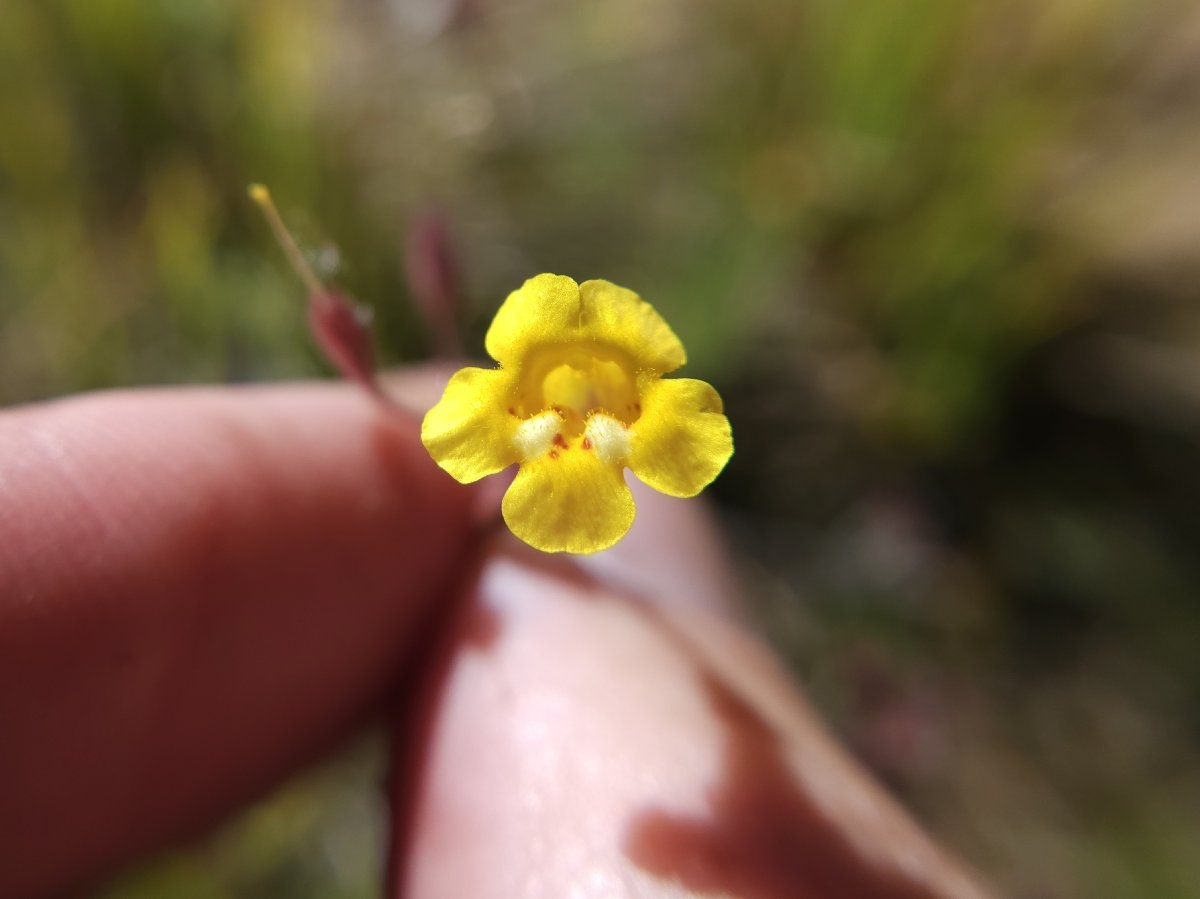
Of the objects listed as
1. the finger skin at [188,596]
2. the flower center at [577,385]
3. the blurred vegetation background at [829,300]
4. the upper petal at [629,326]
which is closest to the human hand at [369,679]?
the finger skin at [188,596]

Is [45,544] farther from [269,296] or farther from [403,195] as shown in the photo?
[403,195]

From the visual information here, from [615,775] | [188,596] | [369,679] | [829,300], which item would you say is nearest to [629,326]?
[615,775]

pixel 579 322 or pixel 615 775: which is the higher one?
pixel 579 322

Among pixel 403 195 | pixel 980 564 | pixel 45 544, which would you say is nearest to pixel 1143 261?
pixel 980 564

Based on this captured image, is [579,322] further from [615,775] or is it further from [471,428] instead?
[615,775]

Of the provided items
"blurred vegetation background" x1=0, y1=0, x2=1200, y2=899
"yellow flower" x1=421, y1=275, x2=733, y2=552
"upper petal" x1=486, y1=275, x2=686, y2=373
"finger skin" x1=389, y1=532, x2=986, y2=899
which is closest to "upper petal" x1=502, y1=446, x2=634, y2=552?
"yellow flower" x1=421, y1=275, x2=733, y2=552

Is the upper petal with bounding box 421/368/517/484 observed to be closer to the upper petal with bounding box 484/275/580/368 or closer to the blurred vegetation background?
the upper petal with bounding box 484/275/580/368

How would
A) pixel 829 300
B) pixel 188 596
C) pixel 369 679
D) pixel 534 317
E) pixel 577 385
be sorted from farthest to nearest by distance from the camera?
pixel 829 300
pixel 369 679
pixel 188 596
pixel 577 385
pixel 534 317
